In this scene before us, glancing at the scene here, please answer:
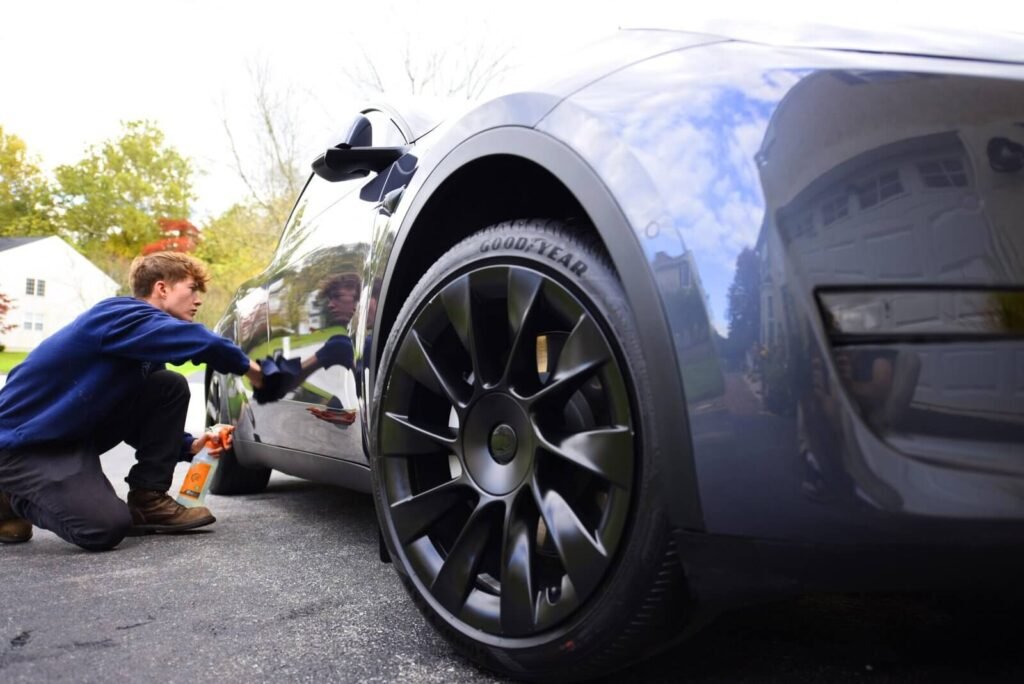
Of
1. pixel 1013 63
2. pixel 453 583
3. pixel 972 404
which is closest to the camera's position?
pixel 972 404

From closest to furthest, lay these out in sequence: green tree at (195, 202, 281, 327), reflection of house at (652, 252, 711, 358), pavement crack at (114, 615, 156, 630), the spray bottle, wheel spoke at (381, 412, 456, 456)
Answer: reflection of house at (652, 252, 711, 358)
wheel spoke at (381, 412, 456, 456)
pavement crack at (114, 615, 156, 630)
the spray bottle
green tree at (195, 202, 281, 327)

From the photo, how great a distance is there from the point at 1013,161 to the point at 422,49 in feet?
59.0

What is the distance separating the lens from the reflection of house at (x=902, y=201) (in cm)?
107

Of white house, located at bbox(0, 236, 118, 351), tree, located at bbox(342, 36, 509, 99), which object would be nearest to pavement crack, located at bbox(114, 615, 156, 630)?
tree, located at bbox(342, 36, 509, 99)

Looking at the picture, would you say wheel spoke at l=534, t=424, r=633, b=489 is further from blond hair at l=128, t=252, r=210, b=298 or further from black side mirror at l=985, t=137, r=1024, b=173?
blond hair at l=128, t=252, r=210, b=298

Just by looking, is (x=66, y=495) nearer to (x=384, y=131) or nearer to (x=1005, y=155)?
(x=384, y=131)

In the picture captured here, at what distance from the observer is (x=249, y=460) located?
3438mm

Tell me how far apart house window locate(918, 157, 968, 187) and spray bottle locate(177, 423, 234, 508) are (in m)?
2.95

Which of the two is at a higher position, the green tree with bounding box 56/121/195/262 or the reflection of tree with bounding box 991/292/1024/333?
the green tree with bounding box 56/121/195/262

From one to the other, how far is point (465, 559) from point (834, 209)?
0.87 meters

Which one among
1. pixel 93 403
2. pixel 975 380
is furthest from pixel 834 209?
pixel 93 403

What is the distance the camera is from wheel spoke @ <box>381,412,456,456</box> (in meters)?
1.68

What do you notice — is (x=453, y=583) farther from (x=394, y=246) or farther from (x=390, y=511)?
(x=394, y=246)

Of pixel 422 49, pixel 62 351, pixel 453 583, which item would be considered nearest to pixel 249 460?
pixel 62 351
